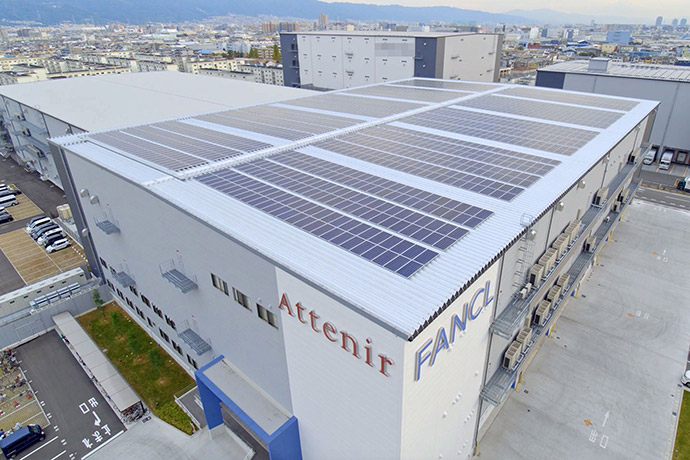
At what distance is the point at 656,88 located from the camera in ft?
174

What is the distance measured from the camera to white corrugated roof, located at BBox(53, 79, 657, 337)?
12.6 meters

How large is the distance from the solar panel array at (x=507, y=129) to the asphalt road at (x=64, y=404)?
28231 millimetres

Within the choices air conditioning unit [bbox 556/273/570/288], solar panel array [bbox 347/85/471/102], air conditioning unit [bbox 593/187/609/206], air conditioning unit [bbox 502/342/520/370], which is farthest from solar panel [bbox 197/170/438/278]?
solar panel array [bbox 347/85/471/102]

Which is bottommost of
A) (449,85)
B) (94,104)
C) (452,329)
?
(452,329)

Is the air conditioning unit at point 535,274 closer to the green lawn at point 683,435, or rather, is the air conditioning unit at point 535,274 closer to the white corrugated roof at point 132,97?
the green lawn at point 683,435

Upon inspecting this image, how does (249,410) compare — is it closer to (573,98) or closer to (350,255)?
(350,255)

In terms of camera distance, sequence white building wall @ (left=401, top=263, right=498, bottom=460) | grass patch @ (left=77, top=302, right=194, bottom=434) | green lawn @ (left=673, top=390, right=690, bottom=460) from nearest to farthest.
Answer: white building wall @ (left=401, top=263, right=498, bottom=460)
green lawn @ (left=673, top=390, right=690, bottom=460)
grass patch @ (left=77, top=302, right=194, bottom=434)

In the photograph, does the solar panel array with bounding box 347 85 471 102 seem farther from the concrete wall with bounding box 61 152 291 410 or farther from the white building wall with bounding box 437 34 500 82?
the concrete wall with bounding box 61 152 291 410

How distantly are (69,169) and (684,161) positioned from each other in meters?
70.4

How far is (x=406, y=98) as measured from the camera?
4156 cm

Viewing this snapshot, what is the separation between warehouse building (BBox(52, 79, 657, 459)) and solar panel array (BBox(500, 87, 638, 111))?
4.52 m

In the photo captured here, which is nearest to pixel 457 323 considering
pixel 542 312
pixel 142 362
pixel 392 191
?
pixel 392 191

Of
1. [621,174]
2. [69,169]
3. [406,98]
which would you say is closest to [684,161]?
[621,174]

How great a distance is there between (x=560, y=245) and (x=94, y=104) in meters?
52.2
